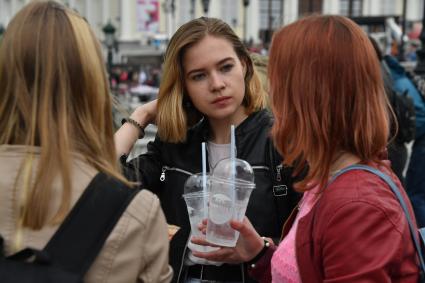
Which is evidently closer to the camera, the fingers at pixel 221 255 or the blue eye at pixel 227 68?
the fingers at pixel 221 255

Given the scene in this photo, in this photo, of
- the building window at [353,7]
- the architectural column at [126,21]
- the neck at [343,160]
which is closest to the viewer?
the neck at [343,160]

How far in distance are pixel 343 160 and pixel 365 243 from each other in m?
0.29

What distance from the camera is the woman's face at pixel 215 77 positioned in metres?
2.37

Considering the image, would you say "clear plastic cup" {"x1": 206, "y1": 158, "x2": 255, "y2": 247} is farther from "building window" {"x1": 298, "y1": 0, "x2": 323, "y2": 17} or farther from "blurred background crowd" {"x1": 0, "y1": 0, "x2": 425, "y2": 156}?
"building window" {"x1": 298, "y1": 0, "x2": 323, "y2": 17}

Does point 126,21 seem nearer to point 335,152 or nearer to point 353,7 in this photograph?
point 353,7

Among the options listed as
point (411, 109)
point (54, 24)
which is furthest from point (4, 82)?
point (411, 109)

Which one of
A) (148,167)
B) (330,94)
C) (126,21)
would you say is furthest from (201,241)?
(126,21)

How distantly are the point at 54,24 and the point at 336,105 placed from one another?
2.49 ft

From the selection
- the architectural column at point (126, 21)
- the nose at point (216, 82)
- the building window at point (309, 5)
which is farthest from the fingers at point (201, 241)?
the building window at point (309, 5)

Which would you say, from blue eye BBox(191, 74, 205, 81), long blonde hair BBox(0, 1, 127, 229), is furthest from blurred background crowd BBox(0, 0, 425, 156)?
long blonde hair BBox(0, 1, 127, 229)

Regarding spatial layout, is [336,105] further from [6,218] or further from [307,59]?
[6,218]

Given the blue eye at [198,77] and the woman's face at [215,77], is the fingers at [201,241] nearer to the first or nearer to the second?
the woman's face at [215,77]

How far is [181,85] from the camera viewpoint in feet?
8.12

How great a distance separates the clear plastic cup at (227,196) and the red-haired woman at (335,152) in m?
0.05
